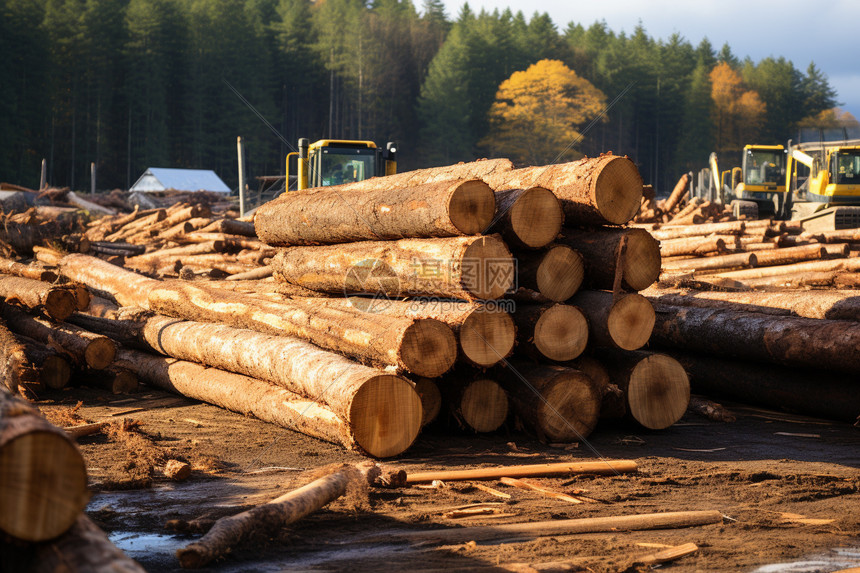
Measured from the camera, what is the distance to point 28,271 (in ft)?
35.3

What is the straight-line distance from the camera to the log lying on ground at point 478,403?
6777mm

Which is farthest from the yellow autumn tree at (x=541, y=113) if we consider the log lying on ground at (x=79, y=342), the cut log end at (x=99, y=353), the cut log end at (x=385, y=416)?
the cut log end at (x=385, y=416)

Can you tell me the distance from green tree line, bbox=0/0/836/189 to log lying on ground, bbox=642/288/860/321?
50.0m

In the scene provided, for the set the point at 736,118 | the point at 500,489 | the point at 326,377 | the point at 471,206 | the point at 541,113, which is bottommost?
the point at 500,489

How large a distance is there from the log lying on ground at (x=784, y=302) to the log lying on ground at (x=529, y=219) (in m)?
Answer: 3.06

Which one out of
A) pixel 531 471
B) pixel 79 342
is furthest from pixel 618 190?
pixel 79 342

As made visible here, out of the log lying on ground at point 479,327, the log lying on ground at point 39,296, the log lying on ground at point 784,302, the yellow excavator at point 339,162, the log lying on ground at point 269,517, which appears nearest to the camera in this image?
the log lying on ground at point 269,517

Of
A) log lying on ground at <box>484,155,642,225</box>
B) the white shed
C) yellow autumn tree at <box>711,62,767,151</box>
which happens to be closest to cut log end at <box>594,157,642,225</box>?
log lying on ground at <box>484,155,642,225</box>

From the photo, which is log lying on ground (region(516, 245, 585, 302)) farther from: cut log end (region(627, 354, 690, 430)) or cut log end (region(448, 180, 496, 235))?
cut log end (region(627, 354, 690, 430))

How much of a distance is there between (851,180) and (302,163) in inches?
585

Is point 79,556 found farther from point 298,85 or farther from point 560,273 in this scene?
point 298,85

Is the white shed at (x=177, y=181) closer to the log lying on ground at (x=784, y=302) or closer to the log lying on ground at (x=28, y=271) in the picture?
the log lying on ground at (x=28, y=271)

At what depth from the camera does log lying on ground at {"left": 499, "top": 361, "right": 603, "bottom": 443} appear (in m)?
6.61

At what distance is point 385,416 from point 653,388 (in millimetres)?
2664
